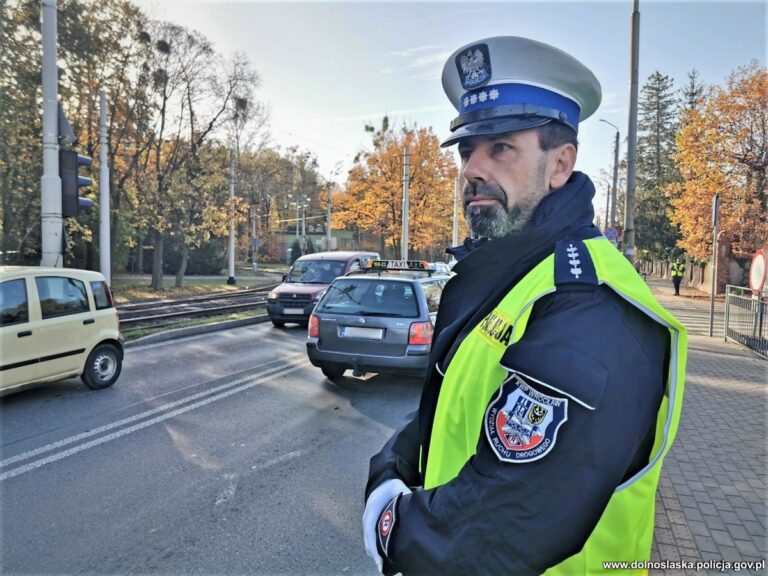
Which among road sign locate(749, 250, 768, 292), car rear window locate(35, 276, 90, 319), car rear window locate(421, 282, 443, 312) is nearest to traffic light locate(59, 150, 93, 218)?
car rear window locate(35, 276, 90, 319)

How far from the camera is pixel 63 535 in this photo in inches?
134

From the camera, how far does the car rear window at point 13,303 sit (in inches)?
229

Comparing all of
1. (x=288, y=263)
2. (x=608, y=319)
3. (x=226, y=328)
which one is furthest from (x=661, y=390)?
(x=288, y=263)

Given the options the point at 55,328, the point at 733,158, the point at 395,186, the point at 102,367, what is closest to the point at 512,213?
the point at 55,328

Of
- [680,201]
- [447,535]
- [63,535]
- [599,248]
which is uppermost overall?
[680,201]

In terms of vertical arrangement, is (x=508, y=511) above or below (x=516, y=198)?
below

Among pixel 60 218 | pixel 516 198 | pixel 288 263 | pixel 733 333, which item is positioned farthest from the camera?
pixel 288 263

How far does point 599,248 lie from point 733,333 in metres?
13.0

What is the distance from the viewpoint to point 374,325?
7066mm

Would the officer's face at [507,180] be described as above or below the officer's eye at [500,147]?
below

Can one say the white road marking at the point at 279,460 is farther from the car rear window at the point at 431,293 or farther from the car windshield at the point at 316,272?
the car windshield at the point at 316,272

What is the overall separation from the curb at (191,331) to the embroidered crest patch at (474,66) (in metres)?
10.1

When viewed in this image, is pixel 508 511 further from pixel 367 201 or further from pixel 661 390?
pixel 367 201

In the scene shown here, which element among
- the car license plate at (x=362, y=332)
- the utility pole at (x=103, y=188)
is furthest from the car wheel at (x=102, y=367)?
the utility pole at (x=103, y=188)
